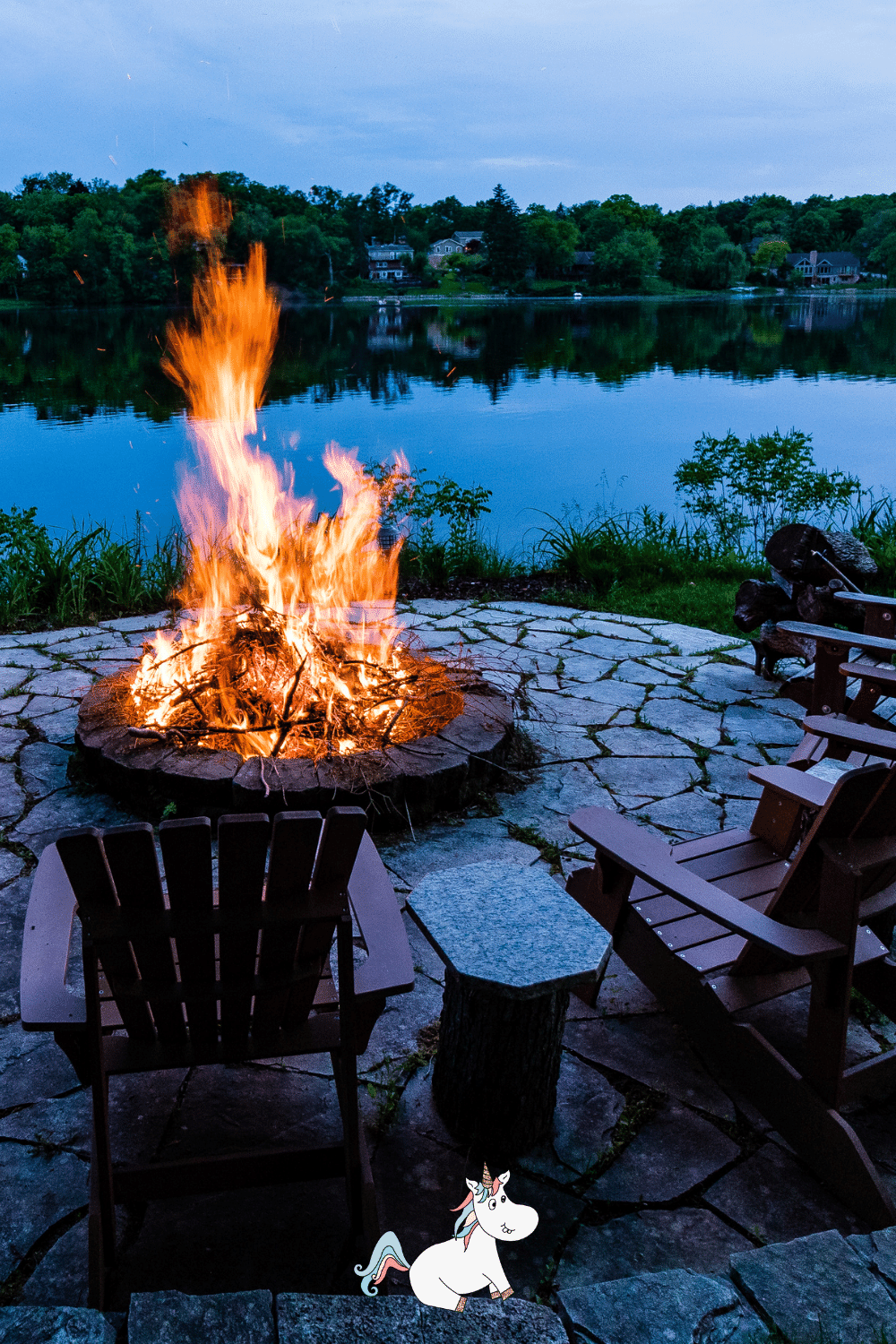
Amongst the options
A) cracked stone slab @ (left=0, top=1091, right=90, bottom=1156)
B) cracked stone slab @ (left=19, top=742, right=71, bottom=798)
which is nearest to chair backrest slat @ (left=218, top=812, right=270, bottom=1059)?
cracked stone slab @ (left=0, top=1091, right=90, bottom=1156)

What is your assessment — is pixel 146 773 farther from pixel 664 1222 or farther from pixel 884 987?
pixel 884 987

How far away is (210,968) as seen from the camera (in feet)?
5.61

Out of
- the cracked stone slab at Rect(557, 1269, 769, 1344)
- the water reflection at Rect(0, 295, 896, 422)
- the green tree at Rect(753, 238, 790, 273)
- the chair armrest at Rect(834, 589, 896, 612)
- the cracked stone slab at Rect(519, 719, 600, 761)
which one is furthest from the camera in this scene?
the green tree at Rect(753, 238, 790, 273)

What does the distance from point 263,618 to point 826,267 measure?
81111 mm

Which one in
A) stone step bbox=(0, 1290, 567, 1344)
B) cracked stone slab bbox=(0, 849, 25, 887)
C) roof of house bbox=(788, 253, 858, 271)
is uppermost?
roof of house bbox=(788, 253, 858, 271)

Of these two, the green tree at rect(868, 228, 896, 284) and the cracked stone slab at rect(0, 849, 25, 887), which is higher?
the green tree at rect(868, 228, 896, 284)

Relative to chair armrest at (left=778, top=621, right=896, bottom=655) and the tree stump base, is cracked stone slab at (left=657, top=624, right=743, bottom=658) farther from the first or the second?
the tree stump base

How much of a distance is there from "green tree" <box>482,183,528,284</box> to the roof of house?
28135 mm

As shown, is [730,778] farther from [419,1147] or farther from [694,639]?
[419,1147]

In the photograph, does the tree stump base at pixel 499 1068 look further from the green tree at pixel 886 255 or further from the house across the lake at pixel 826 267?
the house across the lake at pixel 826 267

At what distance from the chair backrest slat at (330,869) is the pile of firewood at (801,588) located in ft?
12.0

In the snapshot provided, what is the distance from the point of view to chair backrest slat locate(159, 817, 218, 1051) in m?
1.53

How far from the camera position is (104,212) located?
18.6 meters

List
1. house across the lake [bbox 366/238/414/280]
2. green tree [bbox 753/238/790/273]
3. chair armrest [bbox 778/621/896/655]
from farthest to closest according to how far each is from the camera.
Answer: green tree [bbox 753/238/790/273]
house across the lake [bbox 366/238/414/280]
chair armrest [bbox 778/621/896/655]
